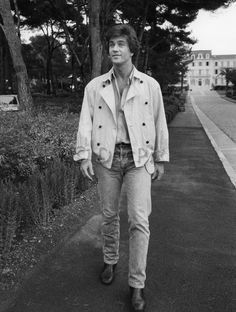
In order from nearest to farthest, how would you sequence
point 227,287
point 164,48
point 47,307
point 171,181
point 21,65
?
point 47,307 → point 227,287 → point 171,181 → point 21,65 → point 164,48

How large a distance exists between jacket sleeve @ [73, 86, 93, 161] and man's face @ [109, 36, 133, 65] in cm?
33

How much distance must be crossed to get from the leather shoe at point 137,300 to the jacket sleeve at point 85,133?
1.06m

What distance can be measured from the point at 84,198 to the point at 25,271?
2.18 m

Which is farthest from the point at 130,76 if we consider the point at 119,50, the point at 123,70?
the point at 119,50

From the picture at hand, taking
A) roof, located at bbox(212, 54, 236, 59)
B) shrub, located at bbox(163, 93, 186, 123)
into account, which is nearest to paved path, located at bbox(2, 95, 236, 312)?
shrub, located at bbox(163, 93, 186, 123)

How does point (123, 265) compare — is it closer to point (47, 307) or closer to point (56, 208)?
point (47, 307)

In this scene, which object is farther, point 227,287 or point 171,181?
point 171,181

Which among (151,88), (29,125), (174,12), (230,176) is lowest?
(230,176)

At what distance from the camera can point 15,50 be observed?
10664 mm

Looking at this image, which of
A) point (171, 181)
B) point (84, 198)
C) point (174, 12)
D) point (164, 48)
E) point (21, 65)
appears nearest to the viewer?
point (84, 198)

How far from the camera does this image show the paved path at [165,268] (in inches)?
117

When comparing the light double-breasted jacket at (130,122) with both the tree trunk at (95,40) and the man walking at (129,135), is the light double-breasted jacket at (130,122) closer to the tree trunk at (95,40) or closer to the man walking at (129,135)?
the man walking at (129,135)

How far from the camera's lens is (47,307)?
9.50 feet

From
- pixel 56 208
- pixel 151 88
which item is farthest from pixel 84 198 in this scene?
pixel 151 88
